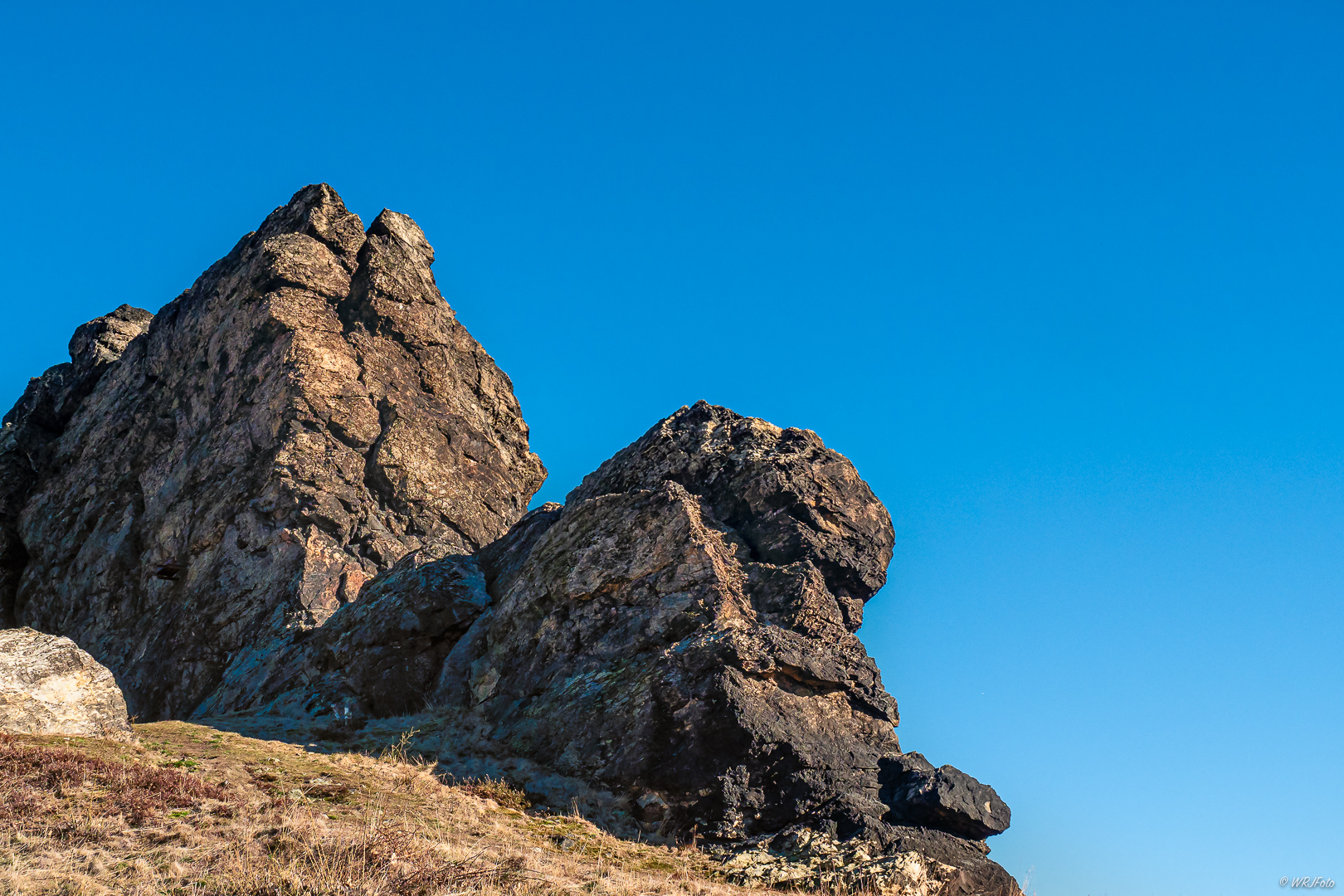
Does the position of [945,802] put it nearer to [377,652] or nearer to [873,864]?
[873,864]

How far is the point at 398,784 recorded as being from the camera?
904 inches

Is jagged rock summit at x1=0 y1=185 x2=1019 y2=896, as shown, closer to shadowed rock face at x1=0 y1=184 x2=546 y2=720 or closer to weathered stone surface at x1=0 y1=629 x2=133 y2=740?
shadowed rock face at x1=0 y1=184 x2=546 y2=720

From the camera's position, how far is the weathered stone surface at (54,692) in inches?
901

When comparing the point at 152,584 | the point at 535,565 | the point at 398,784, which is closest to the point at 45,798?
the point at 398,784

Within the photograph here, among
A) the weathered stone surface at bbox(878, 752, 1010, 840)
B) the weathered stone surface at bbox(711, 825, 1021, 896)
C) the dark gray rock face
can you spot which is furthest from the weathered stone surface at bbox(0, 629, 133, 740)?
the dark gray rock face

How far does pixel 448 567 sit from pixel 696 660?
481 inches

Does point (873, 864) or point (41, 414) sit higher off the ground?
point (41, 414)

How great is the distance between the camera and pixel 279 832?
17.3 m

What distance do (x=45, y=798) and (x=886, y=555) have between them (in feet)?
76.6

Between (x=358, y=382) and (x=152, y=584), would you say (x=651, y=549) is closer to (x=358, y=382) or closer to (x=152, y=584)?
(x=358, y=382)

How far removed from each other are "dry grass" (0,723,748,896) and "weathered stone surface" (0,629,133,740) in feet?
3.19

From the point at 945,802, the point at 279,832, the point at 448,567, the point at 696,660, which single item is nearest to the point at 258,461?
the point at 448,567

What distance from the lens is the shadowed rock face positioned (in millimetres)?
39844

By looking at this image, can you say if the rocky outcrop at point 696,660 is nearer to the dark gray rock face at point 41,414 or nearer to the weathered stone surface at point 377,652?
Result: the weathered stone surface at point 377,652
